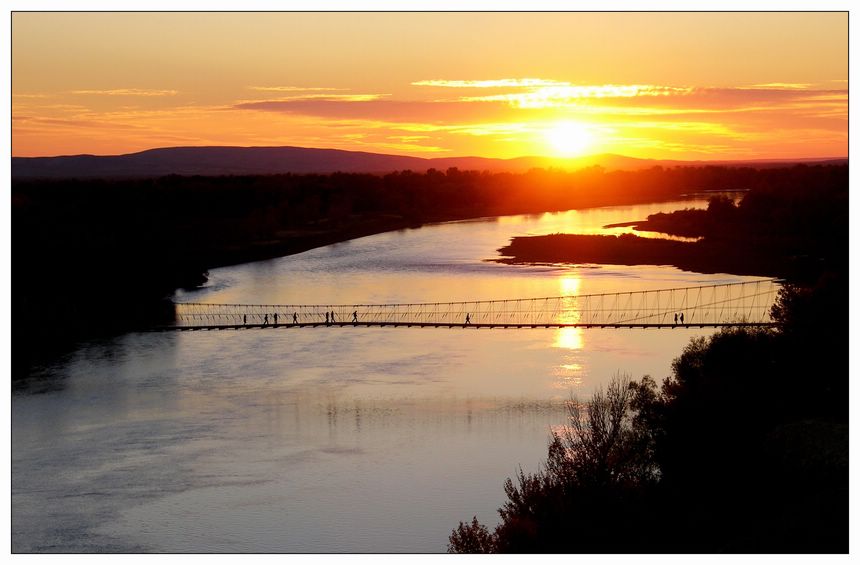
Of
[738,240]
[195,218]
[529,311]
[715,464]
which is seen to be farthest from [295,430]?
[195,218]

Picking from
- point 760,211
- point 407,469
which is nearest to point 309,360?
point 407,469

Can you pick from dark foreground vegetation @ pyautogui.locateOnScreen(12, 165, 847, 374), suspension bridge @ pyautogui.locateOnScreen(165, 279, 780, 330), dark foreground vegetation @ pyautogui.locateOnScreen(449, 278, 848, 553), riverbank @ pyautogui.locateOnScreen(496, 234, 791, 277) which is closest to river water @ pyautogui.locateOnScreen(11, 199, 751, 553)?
suspension bridge @ pyautogui.locateOnScreen(165, 279, 780, 330)

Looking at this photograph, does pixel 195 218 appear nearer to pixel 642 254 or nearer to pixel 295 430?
pixel 642 254

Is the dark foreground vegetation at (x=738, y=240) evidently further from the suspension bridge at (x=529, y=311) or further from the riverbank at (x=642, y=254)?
the suspension bridge at (x=529, y=311)

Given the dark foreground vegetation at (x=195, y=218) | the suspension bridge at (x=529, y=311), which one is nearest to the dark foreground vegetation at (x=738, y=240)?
the dark foreground vegetation at (x=195, y=218)

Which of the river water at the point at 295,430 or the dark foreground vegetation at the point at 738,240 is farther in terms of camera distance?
the dark foreground vegetation at the point at 738,240

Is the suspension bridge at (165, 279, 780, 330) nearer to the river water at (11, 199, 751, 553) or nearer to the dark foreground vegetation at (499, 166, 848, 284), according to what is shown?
the river water at (11, 199, 751, 553)

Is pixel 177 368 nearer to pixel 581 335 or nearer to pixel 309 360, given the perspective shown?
pixel 309 360
